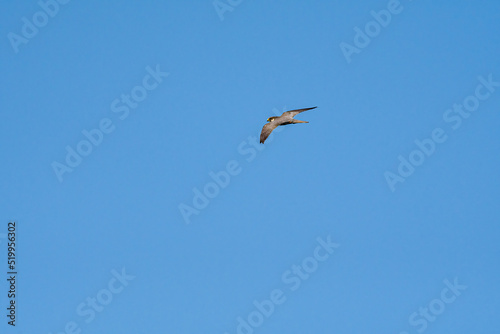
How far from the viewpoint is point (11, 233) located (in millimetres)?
54250

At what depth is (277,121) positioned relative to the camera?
4884 cm

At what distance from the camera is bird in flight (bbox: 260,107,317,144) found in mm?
47594

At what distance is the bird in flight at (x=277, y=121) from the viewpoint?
47.6 meters

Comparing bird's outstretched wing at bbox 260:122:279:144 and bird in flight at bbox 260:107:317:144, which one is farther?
bird in flight at bbox 260:107:317:144

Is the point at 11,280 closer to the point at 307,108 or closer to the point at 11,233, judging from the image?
the point at 11,233

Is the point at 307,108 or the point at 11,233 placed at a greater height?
the point at 11,233

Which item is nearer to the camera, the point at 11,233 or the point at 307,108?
the point at 307,108

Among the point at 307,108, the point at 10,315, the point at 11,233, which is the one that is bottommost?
the point at 307,108

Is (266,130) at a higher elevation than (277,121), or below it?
below

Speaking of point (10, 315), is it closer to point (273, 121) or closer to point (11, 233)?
point (11, 233)

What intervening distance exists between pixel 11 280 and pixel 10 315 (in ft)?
7.12

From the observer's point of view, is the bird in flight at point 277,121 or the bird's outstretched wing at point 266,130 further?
the bird in flight at point 277,121

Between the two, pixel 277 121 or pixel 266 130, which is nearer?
pixel 266 130

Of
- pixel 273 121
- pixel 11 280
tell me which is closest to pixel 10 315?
pixel 11 280
